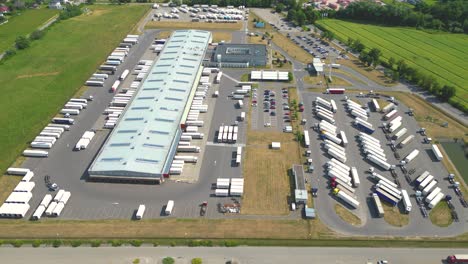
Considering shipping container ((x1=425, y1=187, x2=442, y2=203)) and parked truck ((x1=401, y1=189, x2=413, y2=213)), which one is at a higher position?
shipping container ((x1=425, y1=187, x2=442, y2=203))

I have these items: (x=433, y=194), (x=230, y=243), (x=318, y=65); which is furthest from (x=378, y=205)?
(x=318, y=65)

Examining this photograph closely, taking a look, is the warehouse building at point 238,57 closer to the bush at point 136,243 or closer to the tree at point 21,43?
the tree at point 21,43

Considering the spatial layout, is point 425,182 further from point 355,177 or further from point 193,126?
point 193,126

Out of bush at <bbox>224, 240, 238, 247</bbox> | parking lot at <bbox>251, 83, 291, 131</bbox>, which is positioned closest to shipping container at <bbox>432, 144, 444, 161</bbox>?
parking lot at <bbox>251, 83, 291, 131</bbox>

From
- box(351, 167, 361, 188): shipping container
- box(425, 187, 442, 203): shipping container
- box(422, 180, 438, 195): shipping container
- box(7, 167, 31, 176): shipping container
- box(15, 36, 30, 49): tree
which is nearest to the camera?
box(425, 187, 442, 203): shipping container

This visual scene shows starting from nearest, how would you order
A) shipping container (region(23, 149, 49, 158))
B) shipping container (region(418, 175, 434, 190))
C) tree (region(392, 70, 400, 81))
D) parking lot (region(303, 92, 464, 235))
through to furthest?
parking lot (region(303, 92, 464, 235)) < shipping container (region(418, 175, 434, 190)) < shipping container (region(23, 149, 49, 158)) < tree (region(392, 70, 400, 81))

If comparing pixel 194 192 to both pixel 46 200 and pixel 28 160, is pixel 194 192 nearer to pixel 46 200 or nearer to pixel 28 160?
pixel 46 200

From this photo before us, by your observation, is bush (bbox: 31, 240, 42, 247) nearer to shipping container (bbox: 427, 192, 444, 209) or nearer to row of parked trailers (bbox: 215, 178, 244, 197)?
row of parked trailers (bbox: 215, 178, 244, 197)
